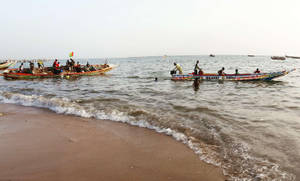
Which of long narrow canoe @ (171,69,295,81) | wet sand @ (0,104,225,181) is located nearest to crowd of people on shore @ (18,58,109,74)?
long narrow canoe @ (171,69,295,81)

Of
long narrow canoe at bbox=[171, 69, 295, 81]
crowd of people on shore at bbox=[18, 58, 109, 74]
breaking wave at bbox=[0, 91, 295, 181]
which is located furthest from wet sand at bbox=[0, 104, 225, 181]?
crowd of people on shore at bbox=[18, 58, 109, 74]

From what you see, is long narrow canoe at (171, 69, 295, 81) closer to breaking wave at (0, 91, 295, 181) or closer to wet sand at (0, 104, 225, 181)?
breaking wave at (0, 91, 295, 181)

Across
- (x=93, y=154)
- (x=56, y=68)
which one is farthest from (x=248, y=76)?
(x=56, y=68)

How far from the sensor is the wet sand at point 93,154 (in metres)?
3.41

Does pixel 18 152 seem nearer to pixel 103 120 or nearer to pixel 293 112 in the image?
pixel 103 120

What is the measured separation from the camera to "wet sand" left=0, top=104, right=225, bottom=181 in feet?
11.2

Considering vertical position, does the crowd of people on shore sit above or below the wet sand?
above

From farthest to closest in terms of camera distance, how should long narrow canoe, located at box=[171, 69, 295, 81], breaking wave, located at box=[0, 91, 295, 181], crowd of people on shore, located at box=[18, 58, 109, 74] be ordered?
crowd of people on shore, located at box=[18, 58, 109, 74] → long narrow canoe, located at box=[171, 69, 295, 81] → breaking wave, located at box=[0, 91, 295, 181]

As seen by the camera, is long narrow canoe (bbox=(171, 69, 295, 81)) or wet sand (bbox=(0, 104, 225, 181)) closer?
wet sand (bbox=(0, 104, 225, 181))

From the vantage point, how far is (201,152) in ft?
14.2

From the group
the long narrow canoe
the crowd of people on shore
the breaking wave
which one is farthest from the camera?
the crowd of people on shore

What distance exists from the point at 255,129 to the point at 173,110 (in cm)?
340

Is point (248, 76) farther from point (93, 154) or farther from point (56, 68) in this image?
point (56, 68)

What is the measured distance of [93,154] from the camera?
13.7ft
